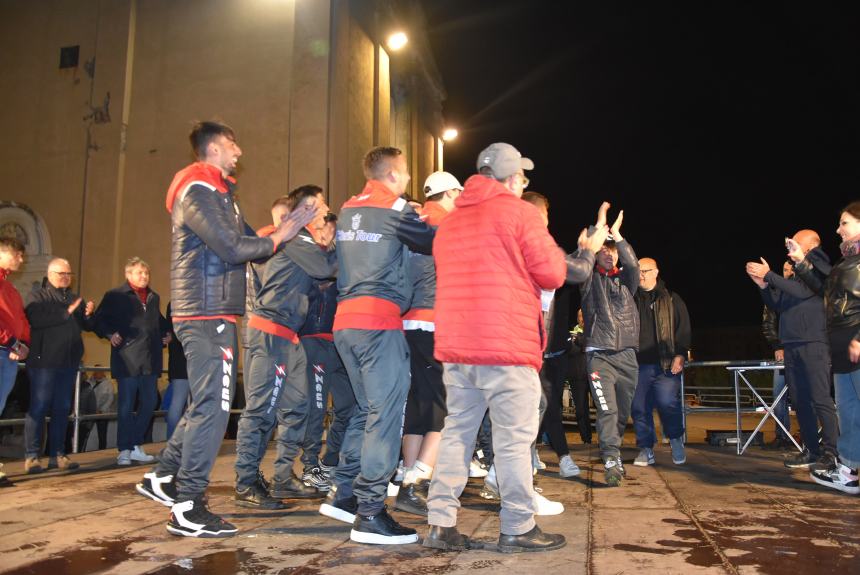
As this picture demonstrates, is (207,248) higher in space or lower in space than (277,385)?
higher

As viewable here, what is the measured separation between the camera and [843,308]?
5.24 metres

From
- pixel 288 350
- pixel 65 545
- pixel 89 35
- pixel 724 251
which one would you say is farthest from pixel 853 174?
pixel 65 545

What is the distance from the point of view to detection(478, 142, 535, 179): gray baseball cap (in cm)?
368

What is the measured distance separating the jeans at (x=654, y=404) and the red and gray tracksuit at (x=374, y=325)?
392cm

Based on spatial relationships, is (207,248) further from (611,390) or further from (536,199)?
(611,390)

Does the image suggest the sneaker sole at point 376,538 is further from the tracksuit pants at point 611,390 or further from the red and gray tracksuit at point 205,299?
the tracksuit pants at point 611,390

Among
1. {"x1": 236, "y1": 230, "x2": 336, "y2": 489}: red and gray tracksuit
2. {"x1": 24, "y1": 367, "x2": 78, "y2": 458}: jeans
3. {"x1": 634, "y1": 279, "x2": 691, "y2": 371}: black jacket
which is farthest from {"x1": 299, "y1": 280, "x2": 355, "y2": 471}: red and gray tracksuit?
{"x1": 634, "y1": 279, "x2": 691, "y2": 371}: black jacket

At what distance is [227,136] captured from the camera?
4.19 metres

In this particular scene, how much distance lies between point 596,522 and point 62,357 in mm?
5348

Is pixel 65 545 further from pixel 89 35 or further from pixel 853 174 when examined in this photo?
pixel 853 174

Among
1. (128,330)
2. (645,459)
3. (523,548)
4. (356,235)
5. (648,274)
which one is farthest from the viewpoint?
(648,274)

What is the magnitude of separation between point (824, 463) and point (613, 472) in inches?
84.3

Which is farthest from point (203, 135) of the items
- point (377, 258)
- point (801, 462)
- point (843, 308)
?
point (801, 462)

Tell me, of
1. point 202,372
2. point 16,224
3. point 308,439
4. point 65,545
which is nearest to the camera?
point 65,545
